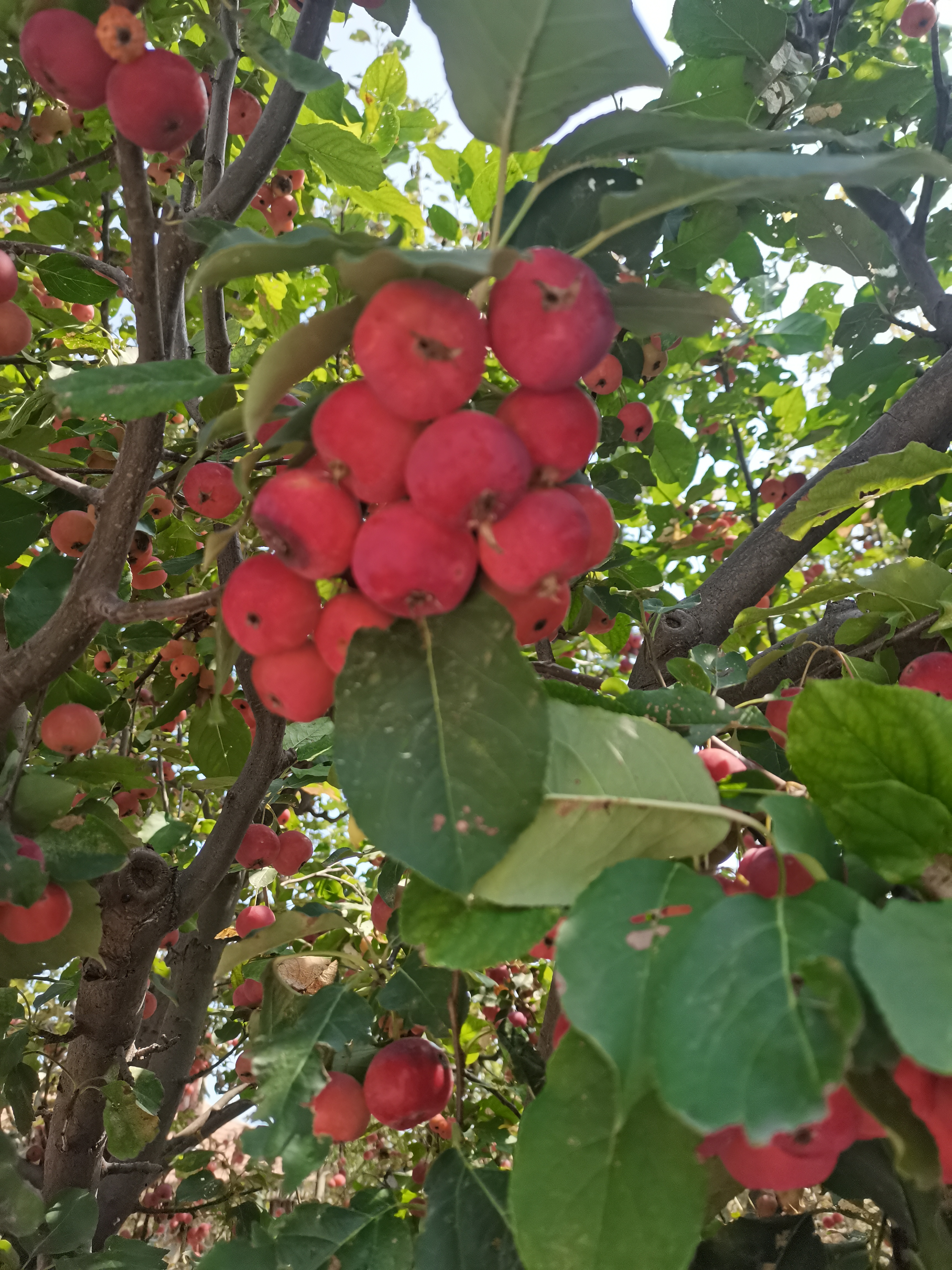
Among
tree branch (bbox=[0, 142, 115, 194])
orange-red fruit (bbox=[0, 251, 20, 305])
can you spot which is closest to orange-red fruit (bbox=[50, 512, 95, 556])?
orange-red fruit (bbox=[0, 251, 20, 305])

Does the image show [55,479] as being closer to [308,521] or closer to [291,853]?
[308,521]

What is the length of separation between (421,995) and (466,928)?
54 centimetres

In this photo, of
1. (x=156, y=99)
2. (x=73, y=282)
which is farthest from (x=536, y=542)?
(x=73, y=282)

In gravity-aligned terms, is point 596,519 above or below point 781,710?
above

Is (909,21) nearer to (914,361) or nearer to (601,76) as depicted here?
(914,361)

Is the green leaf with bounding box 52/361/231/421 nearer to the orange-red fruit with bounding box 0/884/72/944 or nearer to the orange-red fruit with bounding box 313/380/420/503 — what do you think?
the orange-red fruit with bounding box 313/380/420/503

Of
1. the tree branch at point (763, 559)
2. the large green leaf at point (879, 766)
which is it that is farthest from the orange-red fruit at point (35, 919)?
the tree branch at point (763, 559)

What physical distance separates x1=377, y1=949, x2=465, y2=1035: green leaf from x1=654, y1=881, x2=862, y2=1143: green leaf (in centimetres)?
67

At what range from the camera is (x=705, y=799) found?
27.2 inches

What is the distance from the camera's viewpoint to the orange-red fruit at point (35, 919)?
3.46 ft

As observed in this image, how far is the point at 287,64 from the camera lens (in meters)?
0.92

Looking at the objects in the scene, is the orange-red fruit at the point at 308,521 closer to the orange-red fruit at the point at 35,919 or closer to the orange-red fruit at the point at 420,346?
the orange-red fruit at the point at 420,346

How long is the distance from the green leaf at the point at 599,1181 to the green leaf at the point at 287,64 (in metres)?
1.05

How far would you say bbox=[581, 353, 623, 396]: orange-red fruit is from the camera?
178 centimetres
